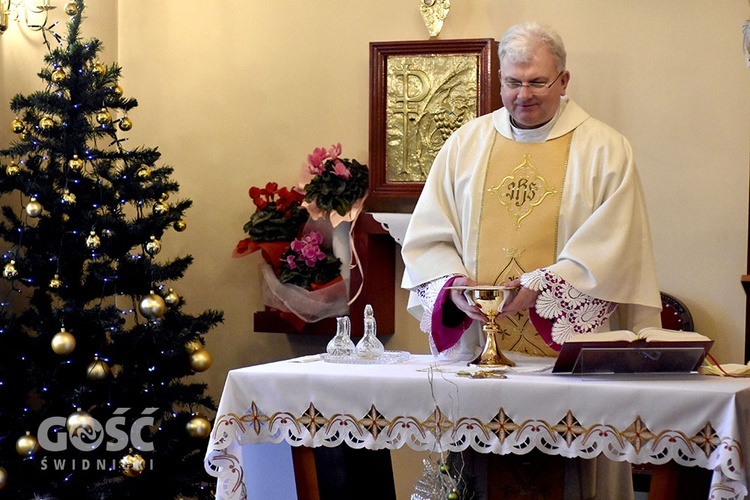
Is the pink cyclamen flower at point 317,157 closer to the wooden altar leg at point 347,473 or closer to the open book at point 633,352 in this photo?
the wooden altar leg at point 347,473

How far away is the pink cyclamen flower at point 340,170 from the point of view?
17.2 ft

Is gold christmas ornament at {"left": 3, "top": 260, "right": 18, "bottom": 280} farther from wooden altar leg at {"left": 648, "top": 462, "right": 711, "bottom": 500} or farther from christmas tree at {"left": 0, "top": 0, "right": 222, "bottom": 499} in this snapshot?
wooden altar leg at {"left": 648, "top": 462, "right": 711, "bottom": 500}

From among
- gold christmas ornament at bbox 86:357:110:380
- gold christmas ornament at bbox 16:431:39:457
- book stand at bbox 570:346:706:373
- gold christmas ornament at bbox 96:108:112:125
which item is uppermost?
gold christmas ornament at bbox 96:108:112:125

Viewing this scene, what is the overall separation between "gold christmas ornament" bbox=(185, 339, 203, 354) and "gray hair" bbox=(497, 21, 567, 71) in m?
1.97

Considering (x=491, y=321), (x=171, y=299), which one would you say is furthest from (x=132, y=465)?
(x=491, y=321)

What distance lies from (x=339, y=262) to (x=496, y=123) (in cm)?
168

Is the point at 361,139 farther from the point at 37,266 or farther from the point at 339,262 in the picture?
the point at 37,266

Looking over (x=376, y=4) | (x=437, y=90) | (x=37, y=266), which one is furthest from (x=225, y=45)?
(x=37, y=266)

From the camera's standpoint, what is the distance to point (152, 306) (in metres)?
4.42

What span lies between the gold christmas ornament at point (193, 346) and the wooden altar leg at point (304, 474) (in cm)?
164

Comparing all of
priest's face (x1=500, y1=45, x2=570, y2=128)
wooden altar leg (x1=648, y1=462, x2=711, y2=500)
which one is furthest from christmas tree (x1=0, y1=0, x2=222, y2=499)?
wooden altar leg (x1=648, y1=462, x2=711, y2=500)

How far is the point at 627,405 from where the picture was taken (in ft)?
8.64

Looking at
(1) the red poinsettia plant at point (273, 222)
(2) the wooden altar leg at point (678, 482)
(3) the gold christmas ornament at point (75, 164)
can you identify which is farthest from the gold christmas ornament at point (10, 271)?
(2) the wooden altar leg at point (678, 482)

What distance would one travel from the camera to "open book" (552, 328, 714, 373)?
271cm
